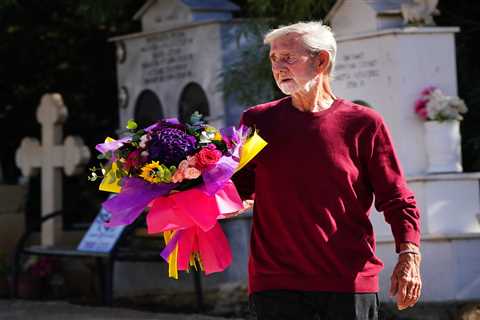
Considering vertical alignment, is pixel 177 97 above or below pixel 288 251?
above

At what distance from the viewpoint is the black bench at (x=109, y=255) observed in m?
9.04

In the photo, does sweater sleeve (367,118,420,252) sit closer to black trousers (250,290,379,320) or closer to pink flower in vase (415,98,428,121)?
black trousers (250,290,379,320)

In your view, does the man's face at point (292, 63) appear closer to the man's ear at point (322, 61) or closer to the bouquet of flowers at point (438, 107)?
the man's ear at point (322, 61)

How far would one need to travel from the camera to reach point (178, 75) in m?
10.3

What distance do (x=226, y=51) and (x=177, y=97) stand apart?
81 centimetres

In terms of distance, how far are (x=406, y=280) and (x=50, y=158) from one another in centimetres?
721

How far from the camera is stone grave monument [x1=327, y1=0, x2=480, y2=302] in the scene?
8094mm

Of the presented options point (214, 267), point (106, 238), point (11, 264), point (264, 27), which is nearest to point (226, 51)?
point (264, 27)

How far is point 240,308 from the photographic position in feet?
29.2

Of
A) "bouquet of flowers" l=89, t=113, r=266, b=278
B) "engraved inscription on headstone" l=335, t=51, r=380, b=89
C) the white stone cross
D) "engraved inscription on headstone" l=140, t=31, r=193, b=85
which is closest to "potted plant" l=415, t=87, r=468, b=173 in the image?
"engraved inscription on headstone" l=335, t=51, r=380, b=89

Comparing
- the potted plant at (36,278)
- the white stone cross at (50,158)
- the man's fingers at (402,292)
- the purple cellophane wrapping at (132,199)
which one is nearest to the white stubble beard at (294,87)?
the purple cellophane wrapping at (132,199)

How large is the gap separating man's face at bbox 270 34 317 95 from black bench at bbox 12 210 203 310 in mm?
4791

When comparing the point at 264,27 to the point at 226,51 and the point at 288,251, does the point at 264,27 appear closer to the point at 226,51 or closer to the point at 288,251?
the point at 226,51

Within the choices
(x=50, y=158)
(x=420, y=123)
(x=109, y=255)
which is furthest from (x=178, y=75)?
(x=420, y=123)
